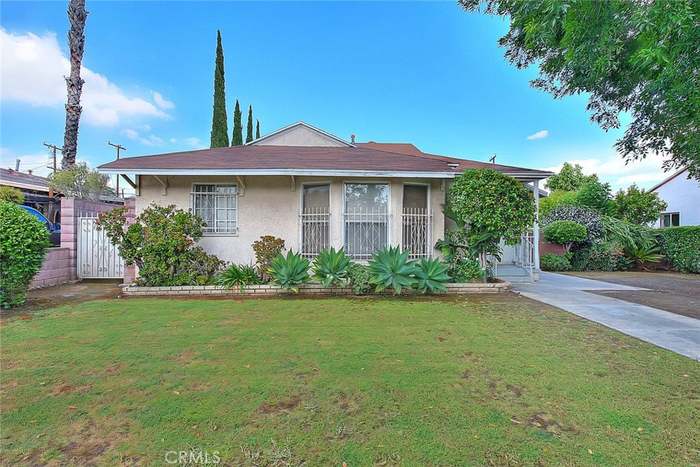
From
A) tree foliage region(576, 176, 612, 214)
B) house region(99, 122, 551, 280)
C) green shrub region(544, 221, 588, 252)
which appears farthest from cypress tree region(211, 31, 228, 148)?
tree foliage region(576, 176, 612, 214)

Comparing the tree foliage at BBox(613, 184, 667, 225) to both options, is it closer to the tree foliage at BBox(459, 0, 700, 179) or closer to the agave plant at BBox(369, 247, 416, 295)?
the tree foliage at BBox(459, 0, 700, 179)

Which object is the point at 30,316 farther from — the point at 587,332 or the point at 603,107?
the point at 603,107

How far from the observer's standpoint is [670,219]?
813 inches

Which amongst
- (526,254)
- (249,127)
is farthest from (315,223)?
(249,127)

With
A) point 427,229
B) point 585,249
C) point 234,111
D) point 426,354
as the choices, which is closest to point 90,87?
point 234,111

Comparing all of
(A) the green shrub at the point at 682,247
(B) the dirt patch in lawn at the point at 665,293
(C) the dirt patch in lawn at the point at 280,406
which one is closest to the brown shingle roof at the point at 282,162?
(B) the dirt patch in lawn at the point at 665,293

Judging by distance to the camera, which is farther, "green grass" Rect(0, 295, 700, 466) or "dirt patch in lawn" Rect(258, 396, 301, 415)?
"dirt patch in lawn" Rect(258, 396, 301, 415)

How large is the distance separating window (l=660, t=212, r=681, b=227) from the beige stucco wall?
70.6 feet

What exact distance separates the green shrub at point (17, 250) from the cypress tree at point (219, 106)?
15924 mm

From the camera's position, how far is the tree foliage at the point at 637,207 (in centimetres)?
1577

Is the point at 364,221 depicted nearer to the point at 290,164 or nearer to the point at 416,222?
the point at 416,222

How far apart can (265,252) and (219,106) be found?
1661 cm

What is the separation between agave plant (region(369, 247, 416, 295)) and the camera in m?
7.14

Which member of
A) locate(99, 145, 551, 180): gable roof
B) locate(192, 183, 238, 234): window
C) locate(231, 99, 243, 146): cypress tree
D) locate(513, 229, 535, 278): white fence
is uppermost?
locate(231, 99, 243, 146): cypress tree
